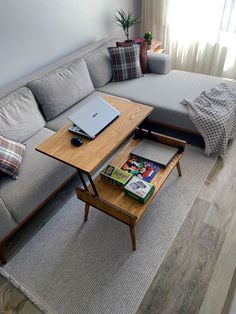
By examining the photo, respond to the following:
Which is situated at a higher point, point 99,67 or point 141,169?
point 99,67

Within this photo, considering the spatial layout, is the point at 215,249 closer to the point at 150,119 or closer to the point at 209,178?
the point at 209,178

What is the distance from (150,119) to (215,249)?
1364mm

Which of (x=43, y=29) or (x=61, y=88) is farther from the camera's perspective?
(x=43, y=29)

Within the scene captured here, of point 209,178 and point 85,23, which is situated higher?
A: point 85,23

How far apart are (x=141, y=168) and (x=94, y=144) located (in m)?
0.41

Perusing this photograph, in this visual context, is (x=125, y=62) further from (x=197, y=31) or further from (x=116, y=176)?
(x=116, y=176)

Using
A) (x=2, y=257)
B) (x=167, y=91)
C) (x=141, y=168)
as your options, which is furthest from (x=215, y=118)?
(x=2, y=257)

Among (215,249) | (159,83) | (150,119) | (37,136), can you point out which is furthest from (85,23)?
(215,249)

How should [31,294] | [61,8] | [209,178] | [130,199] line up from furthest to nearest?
[61,8] → [209,178] → [130,199] → [31,294]

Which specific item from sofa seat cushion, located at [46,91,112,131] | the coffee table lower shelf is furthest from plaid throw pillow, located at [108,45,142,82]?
the coffee table lower shelf

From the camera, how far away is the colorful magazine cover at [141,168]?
1694mm

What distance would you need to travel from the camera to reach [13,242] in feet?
5.65

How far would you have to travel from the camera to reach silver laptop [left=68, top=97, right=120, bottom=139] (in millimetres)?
1655

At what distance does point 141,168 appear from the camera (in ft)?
5.75
